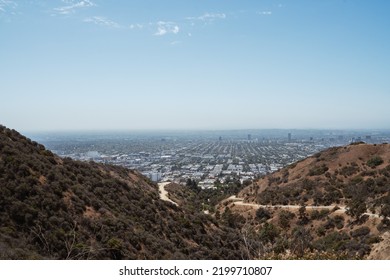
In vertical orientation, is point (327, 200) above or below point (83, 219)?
below

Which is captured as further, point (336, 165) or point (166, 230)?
point (336, 165)

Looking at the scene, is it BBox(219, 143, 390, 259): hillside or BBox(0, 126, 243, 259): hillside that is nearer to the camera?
BBox(0, 126, 243, 259): hillside

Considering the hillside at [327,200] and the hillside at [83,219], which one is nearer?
the hillside at [83,219]

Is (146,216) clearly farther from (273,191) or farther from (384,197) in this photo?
(273,191)
